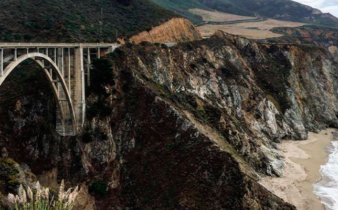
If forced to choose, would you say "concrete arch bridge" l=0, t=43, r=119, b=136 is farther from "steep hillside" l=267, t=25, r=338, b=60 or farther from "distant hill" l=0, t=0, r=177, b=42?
"steep hillside" l=267, t=25, r=338, b=60

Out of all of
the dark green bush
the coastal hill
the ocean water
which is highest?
the coastal hill

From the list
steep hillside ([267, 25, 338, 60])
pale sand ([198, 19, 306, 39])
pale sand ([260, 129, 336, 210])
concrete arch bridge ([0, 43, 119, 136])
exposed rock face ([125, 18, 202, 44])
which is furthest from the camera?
steep hillside ([267, 25, 338, 60])

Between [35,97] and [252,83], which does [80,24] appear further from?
[252,83]

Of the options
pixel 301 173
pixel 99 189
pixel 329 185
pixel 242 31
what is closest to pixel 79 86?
pixel 99 189

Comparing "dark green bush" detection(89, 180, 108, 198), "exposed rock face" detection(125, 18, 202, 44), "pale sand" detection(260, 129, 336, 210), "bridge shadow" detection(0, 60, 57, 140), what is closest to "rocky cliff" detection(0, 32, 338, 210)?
"dark green bush" detection(89, 180, 108, 198)

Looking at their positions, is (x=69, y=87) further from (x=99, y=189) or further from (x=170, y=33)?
(x=170, y=33)

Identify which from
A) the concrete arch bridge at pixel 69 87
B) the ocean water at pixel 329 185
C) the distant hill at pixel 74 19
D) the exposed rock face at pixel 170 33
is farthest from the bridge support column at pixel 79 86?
the ocean water at pixel 329 185

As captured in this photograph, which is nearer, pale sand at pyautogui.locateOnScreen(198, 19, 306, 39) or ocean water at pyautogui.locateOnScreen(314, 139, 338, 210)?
ocean water at pyautogui.locateOnScreen(314, 139, 338, 210)
